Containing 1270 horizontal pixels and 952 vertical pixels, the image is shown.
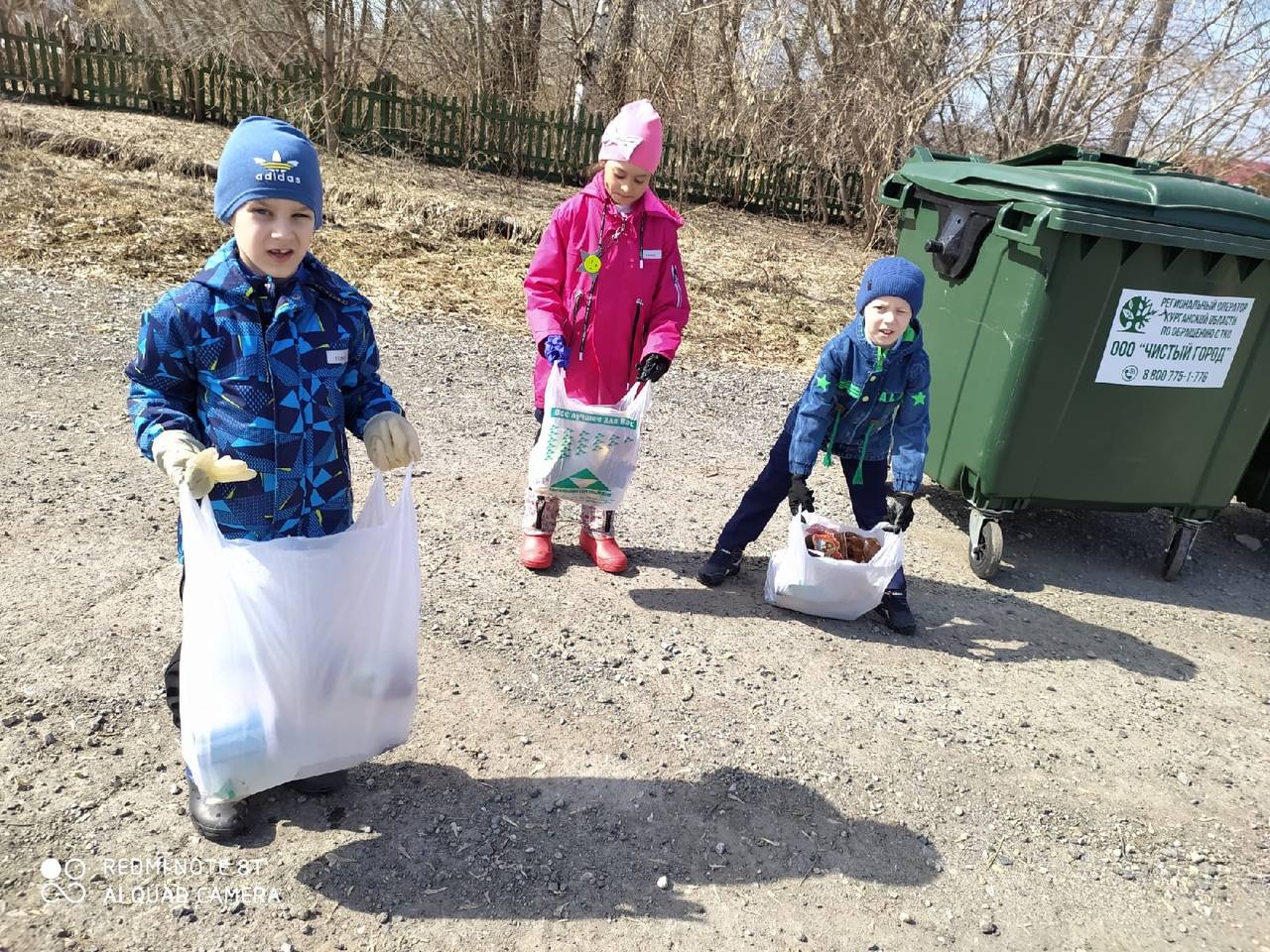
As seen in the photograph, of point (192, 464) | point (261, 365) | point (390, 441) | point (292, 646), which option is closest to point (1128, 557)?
point (390, 441)

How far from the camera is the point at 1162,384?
13.3ft

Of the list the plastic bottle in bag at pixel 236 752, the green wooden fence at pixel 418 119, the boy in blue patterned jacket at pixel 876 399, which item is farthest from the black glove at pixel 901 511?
the green wooden fence at pixel 418 119

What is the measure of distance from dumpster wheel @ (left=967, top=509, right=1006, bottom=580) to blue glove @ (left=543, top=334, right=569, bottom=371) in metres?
2.07

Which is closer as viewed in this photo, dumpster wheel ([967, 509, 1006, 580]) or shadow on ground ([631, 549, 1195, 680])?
shadow on ground ([631, 549, 1195, 680])

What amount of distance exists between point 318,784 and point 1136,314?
3.58m

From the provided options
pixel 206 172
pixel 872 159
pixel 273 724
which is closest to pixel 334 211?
pixel 206 172

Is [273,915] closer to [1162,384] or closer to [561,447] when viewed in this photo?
[561,447]

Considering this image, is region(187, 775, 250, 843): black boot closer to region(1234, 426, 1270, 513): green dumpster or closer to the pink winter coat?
the pink winter coat

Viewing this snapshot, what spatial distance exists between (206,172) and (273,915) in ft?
29.8

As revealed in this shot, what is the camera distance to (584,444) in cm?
338

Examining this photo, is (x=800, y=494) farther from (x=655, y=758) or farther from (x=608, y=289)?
(x=655, y=758)

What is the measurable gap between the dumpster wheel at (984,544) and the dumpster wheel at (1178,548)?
35.9 inches

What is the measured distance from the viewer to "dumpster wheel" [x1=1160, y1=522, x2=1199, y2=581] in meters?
4.39

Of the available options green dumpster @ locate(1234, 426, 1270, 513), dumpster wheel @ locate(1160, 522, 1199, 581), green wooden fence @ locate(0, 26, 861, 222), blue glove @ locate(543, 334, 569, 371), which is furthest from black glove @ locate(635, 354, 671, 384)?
green wooden fence @ locate(0, 26, 861, 222)
